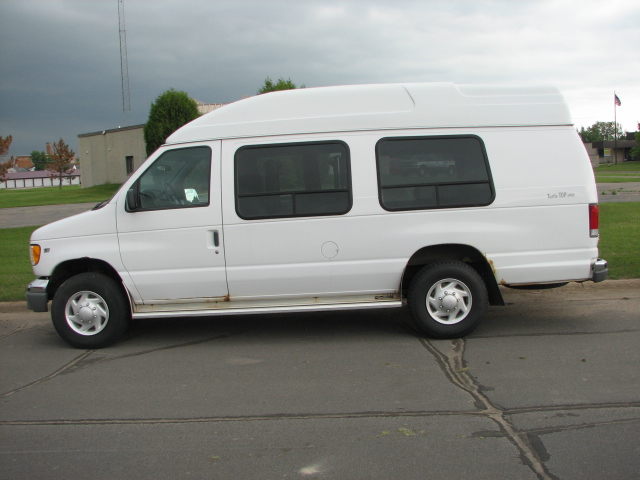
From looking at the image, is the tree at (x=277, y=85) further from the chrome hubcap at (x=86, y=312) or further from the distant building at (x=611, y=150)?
the distant building at (x=611, y=150)

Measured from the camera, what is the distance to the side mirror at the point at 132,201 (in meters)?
6.41

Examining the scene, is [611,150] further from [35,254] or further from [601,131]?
[35,254]

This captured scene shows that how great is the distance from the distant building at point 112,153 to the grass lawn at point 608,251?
27.0m

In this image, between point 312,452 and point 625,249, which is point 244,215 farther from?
point 625,249

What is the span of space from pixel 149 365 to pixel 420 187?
3.13 metres

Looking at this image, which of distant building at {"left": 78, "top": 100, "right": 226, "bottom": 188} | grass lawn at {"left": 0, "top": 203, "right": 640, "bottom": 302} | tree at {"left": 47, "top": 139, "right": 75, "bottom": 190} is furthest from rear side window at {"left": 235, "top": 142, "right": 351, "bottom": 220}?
tree at {"left": 47, "top": 139, "right": 75, "bottom": 190}

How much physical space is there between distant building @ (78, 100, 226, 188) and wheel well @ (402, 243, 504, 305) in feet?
118

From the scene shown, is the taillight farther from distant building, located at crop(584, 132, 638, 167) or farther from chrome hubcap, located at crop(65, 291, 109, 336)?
distant building, located at crop(584, 132, 638, 167)

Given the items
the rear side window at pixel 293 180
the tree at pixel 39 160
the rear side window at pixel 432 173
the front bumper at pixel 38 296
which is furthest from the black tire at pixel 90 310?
the tree at pixel 39 160

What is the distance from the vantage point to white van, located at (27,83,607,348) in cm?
634

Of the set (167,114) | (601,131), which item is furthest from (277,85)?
(601,131)

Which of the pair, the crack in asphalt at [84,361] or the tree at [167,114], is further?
the tree at [167,114]

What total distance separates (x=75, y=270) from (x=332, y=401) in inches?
139

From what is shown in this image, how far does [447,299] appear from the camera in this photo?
6.38 m
